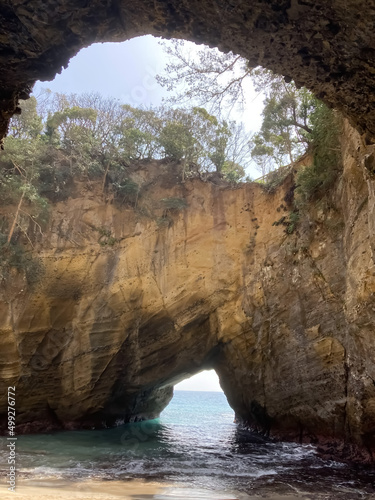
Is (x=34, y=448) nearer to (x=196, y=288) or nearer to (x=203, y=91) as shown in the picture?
(x=196, y=288)

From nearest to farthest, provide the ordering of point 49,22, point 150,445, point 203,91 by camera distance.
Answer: point 49,22 < point 203,91 < point 150,445

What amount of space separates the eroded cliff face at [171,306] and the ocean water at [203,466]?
6.75ft

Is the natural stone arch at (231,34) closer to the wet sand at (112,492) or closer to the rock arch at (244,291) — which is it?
the rock arch at (244,291)

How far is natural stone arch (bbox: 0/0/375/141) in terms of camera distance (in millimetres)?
3453

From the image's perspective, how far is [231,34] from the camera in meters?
4.04

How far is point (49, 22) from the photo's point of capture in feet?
11.6

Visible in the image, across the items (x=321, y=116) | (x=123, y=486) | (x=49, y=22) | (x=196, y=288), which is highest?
(x=321, y=116)

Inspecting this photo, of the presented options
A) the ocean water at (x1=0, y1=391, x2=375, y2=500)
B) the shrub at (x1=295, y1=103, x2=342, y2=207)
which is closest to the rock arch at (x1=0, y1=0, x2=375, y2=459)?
the shrub at (x1=295, y1=103, x2=342, y2=207)

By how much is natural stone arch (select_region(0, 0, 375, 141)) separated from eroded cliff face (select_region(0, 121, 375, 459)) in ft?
Result: 23.1

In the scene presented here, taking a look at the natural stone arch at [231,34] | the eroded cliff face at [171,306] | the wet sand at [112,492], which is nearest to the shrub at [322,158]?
the eroded cliff face at [171,306]

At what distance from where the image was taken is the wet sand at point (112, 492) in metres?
5.30

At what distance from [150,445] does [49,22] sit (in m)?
11.5

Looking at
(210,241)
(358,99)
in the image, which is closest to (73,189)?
(210,241)

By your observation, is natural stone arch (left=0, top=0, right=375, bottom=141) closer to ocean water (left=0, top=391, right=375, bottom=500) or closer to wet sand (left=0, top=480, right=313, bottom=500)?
wet sand (left=0, top=480, right=313, bottom=500)
